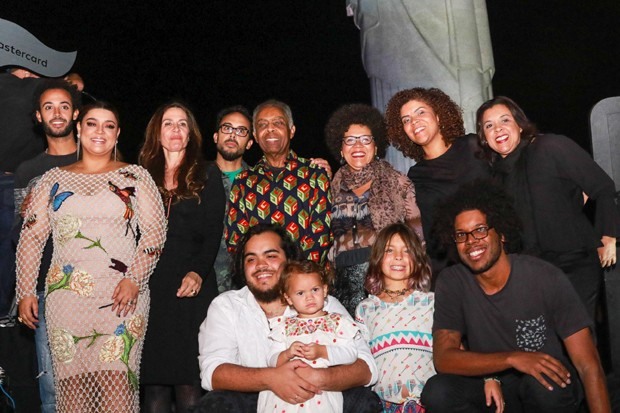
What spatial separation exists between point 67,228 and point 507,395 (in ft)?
6.23

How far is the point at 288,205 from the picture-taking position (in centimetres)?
407

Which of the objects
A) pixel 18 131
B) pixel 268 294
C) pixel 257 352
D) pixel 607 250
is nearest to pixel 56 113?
pixel 18 131

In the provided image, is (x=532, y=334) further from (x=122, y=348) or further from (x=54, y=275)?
(x=54, y=275)

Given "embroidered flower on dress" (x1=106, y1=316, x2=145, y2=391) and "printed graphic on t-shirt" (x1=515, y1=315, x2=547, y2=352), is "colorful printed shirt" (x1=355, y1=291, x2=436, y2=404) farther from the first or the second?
"embroidered flower on dress" (x1=106, y1=316, x2=145, y2=391)

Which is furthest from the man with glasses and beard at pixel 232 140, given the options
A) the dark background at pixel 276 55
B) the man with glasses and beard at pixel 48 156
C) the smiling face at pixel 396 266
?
the dark background at pixel 276 55

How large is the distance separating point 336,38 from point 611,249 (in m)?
6.38

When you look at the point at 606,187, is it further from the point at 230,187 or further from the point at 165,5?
the point at 165,5

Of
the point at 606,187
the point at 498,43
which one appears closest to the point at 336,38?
the point at 498,43

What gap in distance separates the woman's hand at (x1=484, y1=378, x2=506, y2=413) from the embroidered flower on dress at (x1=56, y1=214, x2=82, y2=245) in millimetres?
1758

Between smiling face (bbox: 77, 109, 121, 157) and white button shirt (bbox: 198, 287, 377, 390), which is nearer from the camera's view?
white button shirt (bbox: 198, 287, 377, 390)

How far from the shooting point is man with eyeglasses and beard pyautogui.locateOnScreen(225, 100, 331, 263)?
4039 mm

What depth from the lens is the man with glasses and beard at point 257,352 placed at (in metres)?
3.16

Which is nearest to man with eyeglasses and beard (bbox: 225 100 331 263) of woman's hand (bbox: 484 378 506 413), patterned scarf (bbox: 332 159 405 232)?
patterned scarf (bbox: 332 159 405 232)

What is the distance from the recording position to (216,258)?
13.8ft
